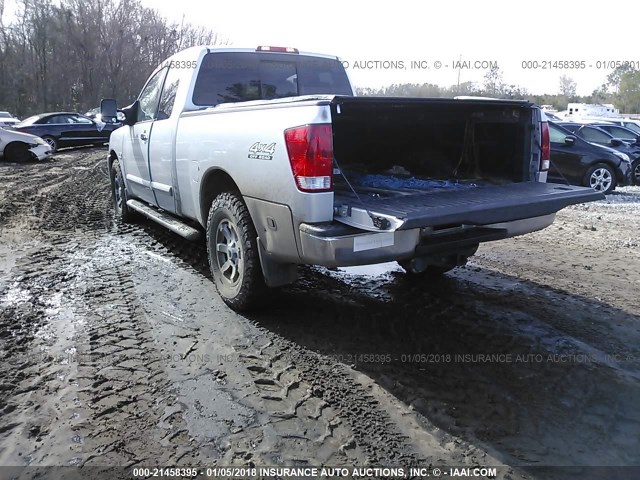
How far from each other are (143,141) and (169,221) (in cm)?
117

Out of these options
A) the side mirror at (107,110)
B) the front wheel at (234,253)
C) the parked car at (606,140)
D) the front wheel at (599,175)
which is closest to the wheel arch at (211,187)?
the front wheel at (234,253)

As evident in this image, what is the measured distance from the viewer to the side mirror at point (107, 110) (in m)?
Result: 6.39

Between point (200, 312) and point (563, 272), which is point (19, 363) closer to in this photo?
point (200, 312)

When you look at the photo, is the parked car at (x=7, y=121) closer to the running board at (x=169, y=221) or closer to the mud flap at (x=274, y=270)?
the running board at (x=169, y=221)

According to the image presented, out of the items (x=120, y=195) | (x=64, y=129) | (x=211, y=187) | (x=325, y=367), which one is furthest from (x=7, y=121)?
(x=325, y=367)

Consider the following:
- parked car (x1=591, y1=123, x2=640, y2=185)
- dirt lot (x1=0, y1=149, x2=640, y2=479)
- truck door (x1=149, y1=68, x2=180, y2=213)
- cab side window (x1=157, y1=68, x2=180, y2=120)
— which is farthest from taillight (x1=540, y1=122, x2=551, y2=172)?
parked car (x1=591, y1=123, x2=640, y2=185)

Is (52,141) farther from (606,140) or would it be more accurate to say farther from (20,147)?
(606,140)

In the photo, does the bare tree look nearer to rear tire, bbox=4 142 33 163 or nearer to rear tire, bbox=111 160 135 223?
rear tire, bbox=4 142 33 163

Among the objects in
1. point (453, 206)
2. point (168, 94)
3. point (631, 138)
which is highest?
point (168, 94)

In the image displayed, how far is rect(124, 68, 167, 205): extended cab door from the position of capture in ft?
19.4

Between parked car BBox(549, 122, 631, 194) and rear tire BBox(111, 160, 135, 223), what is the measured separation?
8721mm

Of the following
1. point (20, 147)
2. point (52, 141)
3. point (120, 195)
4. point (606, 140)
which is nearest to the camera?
point (120, 195)

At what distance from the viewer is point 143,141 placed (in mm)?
6059

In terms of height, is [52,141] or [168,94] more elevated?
[168,94]
